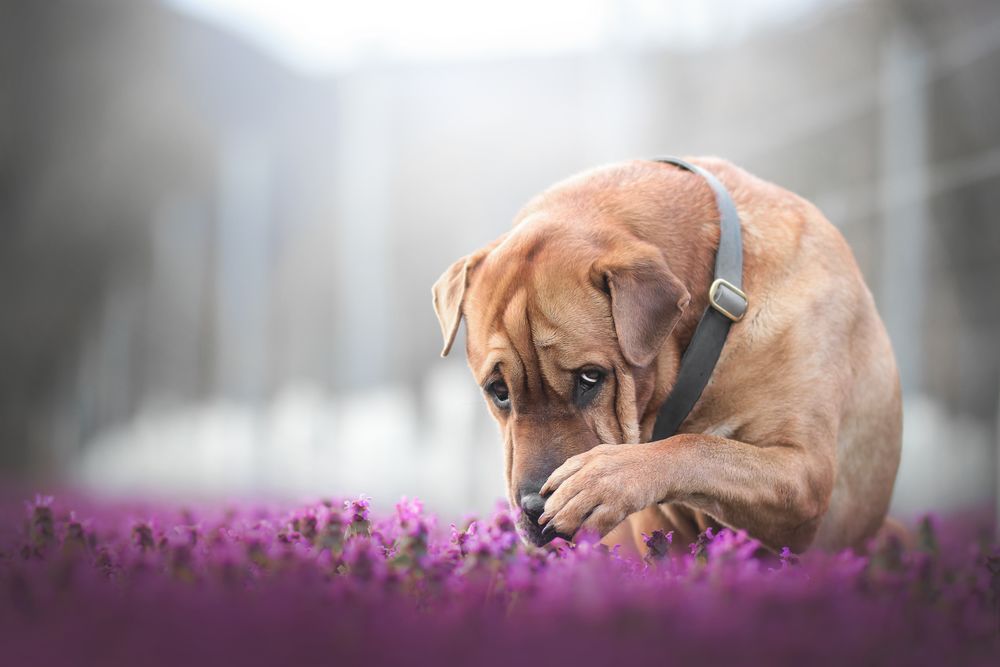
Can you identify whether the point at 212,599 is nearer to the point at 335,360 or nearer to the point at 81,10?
the point at 335,360

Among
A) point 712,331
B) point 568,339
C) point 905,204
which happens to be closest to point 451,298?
point 568,339

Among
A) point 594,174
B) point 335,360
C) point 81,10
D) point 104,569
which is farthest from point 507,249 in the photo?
point 81,10

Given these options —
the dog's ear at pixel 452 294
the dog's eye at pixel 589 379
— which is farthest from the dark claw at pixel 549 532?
the dog's ear at pixel 452 294

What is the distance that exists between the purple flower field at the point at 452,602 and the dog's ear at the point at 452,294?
76 centimetres

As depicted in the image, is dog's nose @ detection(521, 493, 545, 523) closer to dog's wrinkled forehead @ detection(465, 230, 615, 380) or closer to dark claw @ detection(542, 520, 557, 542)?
dark claw @ detection(542, 520, 557, 542)

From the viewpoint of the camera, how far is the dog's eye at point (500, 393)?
3283mm

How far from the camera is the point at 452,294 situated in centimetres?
358

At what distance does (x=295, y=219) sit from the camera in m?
16.9

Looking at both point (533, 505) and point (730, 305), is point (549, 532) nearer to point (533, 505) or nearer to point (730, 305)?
point (533, 505)

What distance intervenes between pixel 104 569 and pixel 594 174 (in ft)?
7.12

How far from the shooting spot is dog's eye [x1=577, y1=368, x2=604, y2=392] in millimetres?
3141

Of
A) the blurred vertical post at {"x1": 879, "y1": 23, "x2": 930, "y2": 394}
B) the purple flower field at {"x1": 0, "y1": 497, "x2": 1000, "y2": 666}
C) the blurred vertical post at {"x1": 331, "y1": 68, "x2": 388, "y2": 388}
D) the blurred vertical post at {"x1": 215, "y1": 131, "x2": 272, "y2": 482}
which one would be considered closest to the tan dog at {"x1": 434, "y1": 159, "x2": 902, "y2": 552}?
the purple flower field at {"x1": 0, "y1": 497, "x2": 1000, "y2": 666}

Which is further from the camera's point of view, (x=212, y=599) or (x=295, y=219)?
(x=295, y=219)

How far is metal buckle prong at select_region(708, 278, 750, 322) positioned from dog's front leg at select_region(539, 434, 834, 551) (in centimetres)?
41
